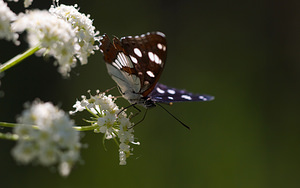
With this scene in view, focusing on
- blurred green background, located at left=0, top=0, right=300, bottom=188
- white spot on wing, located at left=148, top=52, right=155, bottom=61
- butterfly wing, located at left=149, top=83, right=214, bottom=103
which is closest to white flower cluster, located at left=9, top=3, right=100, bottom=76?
white spot on wing, located at left=148, top=52, right=155, bottom=61

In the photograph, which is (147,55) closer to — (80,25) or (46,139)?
(80,25)

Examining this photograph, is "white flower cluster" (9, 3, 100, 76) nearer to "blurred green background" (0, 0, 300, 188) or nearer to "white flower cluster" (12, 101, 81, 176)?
"white flower cluster" (12, 101, 81, 176)

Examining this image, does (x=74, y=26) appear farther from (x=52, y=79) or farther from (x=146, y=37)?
(x=52, y=79)

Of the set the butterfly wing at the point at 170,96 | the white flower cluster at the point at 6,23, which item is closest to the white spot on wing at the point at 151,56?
the butterfly wing at the point at 170,96

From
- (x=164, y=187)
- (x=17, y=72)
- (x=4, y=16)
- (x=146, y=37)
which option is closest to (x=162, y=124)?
(x=164, y=187)

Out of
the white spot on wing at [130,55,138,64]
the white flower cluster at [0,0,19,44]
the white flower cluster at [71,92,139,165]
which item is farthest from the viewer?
→ the white spot on wing at [130,55,138,64]

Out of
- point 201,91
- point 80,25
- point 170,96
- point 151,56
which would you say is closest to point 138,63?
point 151,56
